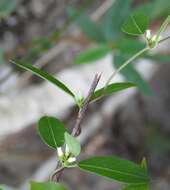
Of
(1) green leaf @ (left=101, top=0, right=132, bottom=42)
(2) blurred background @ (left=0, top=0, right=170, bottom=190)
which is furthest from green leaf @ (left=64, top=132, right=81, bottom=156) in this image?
(2) blurred background @ (left=0, top=0, right=170, bottom=190)

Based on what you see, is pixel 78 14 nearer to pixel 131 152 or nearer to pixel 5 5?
pixel 5 5

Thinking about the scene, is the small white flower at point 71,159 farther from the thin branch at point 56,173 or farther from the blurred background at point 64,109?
the blurred background at point 64,109

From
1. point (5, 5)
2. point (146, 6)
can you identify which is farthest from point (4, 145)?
point (146, 6)

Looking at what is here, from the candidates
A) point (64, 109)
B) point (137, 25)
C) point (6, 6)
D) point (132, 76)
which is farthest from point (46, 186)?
point (64, 109)

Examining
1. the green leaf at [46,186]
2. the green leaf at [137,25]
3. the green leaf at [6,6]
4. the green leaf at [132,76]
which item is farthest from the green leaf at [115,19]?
the green leaf at [46,186]

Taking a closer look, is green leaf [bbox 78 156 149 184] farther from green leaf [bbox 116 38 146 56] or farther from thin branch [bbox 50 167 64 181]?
green leaf [bbox 116 38 146 56]

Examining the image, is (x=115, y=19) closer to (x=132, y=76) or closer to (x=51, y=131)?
(x=132, y=76)

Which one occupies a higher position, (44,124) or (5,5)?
(5,5)
